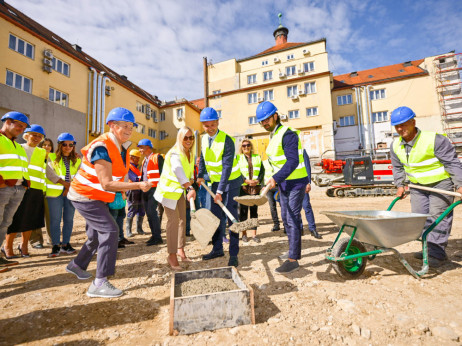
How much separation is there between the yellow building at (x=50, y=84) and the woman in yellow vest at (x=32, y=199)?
41.1 ft

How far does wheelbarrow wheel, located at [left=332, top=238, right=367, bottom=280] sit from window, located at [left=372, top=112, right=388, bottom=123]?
26.4 meters

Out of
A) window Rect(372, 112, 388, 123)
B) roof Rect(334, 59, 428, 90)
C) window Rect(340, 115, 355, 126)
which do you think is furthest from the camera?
window Rect(340, 115, 355, 126)

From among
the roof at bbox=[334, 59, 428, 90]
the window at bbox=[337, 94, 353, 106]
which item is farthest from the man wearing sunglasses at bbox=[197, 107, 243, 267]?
the roof at bbox=[334, 59, 428, 90]

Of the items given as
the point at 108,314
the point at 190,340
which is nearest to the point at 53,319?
the point at 108,314

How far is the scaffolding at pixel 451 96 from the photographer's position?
23297 mm

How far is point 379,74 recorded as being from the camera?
27297 mm

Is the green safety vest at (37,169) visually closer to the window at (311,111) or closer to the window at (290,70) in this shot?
the window at (311,111)

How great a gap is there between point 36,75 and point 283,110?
20277mm

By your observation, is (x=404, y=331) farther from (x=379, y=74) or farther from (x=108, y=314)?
(x=379, y=74)

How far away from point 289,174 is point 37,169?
4.14m

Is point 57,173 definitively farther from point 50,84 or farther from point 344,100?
point 344,100

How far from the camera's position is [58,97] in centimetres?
1648

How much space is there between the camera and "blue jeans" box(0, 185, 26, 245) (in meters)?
3.35

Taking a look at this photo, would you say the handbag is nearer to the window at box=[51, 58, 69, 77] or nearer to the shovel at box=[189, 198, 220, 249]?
the shovel at box=[189, 198, 220, 249]
